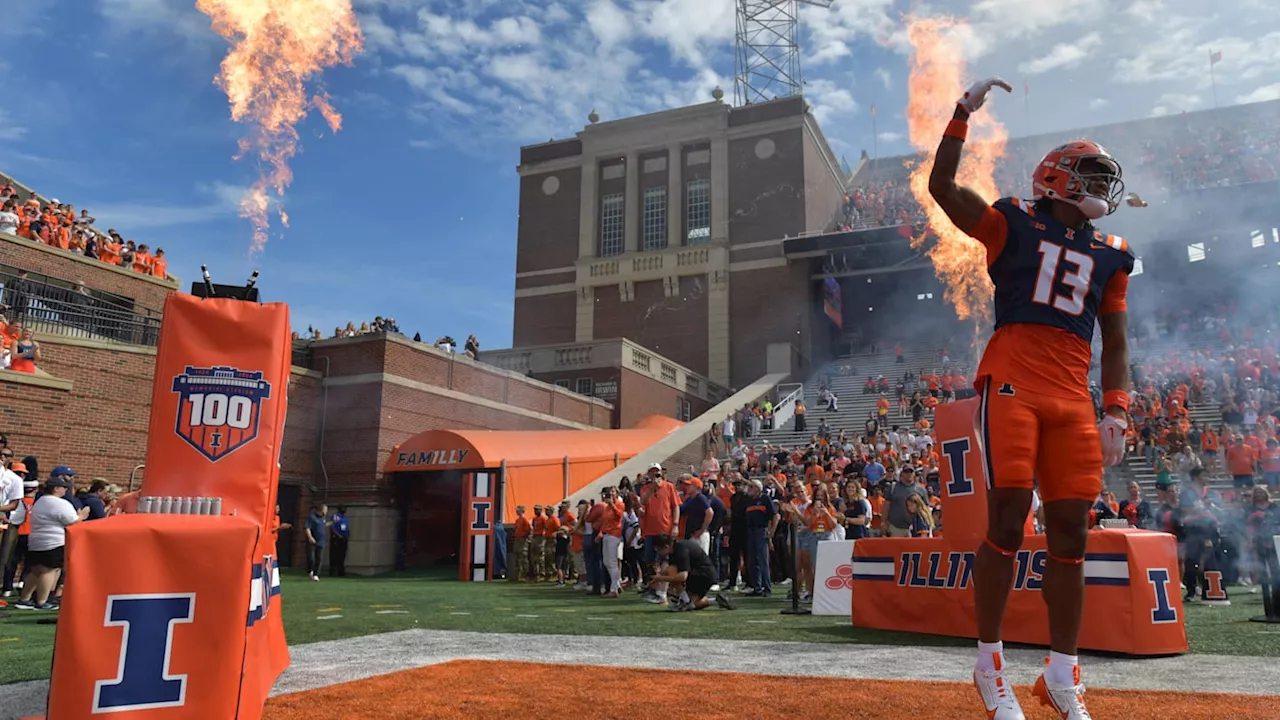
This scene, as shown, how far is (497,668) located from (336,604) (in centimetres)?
778

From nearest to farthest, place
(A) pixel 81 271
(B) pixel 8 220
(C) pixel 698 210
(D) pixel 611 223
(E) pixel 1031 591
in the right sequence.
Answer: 1. (E) pixel 1031 591
2. (B) pixel 8 220
3. (A) pixel 81 271
4. (C) pixel 698 210
5. (D) pixel 611 223

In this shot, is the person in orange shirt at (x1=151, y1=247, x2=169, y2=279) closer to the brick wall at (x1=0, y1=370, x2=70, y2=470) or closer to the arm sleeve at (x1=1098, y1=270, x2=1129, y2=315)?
the brick wall at (x1=0, y1=370, x2=70, y2=470)

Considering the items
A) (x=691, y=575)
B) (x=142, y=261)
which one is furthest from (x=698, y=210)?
(x=691, y=575)

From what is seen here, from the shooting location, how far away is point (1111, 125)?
46.4m

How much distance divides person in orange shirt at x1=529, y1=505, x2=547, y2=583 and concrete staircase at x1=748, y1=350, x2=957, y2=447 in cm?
1208

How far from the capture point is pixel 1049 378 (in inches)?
138

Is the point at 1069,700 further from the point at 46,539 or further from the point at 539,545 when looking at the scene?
the point at 539,545

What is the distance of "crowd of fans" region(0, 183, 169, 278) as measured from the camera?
2095 cm

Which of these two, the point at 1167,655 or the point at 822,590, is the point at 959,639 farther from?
the point at 822,590

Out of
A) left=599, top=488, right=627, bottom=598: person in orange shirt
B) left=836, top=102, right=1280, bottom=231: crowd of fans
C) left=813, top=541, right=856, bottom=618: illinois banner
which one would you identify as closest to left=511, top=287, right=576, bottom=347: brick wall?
left=836, top=102, right=1280, bottom=231: crowd of fans

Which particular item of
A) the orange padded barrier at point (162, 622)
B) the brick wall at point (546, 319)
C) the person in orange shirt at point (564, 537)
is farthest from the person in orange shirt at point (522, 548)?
the brick wall at point (546, 319)

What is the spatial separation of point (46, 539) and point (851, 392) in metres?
28.2

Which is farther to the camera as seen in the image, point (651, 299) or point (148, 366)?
point (651, 299)

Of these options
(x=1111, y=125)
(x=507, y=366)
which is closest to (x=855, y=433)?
(x=507, y=366)
